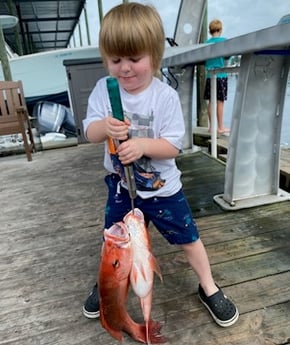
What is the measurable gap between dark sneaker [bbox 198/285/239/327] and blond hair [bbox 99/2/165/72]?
3.50ft

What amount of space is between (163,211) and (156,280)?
58 cm

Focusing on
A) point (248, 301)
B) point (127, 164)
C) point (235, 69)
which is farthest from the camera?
point (235, 69)

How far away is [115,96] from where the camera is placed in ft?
3.06

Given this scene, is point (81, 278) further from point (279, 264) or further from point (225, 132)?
point (225, 132)

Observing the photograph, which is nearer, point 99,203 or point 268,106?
point 268,106

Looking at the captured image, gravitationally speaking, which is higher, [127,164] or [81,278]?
[127,164]

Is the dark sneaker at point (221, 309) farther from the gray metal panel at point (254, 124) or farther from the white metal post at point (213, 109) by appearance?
the white metal post at point (213, 109)

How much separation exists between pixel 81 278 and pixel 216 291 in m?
0.77

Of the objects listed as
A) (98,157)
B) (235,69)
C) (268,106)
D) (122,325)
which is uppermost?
(235,69)

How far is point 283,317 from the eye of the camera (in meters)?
1.46

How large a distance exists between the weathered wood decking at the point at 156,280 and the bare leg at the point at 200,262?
12cm

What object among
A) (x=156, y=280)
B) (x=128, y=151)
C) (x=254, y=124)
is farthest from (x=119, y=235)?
(x=254, y=124)

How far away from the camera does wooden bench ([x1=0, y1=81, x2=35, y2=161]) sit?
4.35 m

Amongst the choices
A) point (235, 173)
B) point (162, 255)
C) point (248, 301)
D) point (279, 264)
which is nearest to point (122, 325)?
point (248, 301)
